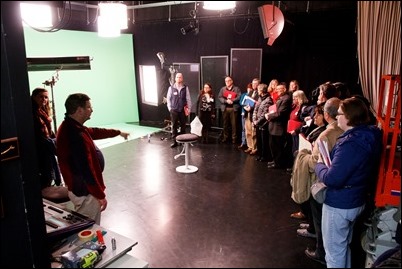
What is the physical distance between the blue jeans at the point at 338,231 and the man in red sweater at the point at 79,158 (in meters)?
1.71

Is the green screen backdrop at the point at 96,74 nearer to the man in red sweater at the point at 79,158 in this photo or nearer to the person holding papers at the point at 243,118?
the person holding papers at the point at 243,118

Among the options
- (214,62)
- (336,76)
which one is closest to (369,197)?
(336,76)

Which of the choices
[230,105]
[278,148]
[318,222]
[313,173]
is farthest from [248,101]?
[318,222]

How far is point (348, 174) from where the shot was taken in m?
1.93

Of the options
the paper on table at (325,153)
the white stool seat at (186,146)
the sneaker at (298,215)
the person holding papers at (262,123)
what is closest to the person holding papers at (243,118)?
the person holding papers at (262,123)

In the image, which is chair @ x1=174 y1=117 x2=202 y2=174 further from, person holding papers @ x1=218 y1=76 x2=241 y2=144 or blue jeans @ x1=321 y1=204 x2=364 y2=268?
blue jeans @ x1=321 y1=204 x2=364 y2=268

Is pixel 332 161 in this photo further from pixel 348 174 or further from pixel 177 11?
pixel 177 11

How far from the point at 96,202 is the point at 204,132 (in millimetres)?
4794

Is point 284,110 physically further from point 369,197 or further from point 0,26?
point 0,26

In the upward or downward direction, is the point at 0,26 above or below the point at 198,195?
above

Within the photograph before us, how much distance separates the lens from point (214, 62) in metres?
7.52

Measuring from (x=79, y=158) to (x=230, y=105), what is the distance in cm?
479

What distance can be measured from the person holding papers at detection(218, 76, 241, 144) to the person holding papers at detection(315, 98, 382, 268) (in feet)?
14.9

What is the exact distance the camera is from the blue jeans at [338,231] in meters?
2.01
